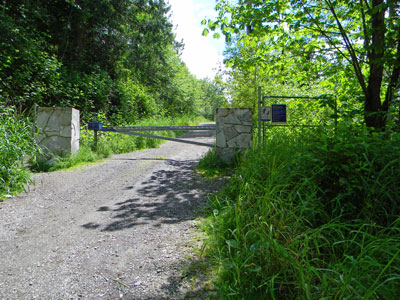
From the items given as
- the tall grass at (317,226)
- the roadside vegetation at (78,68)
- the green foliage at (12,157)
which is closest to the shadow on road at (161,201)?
the tall grass at (317,226)

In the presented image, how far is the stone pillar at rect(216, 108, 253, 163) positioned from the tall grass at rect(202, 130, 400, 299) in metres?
2.79

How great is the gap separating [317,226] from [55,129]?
235 inches

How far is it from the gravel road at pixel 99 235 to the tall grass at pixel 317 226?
0.52 meters

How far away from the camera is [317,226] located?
2.73 metres

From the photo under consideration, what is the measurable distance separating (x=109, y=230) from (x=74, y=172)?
10.4 feet

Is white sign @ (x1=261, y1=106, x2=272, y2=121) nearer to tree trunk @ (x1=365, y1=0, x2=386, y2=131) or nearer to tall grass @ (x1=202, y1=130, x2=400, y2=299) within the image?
tree trunk @ (x1=365, y1=0, x2=386, y2=131)

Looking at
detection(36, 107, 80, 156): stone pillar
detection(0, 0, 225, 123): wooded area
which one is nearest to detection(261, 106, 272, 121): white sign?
detection(36, 107, 80, 156): stone pillar

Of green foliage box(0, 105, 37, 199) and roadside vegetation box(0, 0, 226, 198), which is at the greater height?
roadside vegetation box(0, 0, 226, 198)

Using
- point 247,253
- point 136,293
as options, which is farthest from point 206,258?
point 136,293

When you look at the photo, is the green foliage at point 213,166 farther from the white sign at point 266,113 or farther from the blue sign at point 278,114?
the blue sign at point 278,114

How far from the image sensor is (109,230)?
3238mm

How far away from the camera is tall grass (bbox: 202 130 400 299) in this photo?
195 cm

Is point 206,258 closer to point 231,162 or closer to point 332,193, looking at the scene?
point 332,193

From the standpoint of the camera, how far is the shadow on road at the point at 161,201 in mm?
3539
